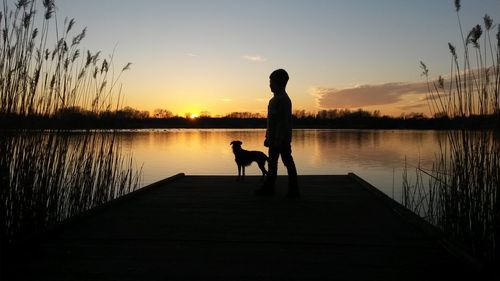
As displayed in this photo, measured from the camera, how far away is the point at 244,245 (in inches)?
123

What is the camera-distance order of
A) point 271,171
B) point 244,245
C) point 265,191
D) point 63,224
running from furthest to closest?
1. point 265,191
2. point 271,171
3. point 63,224
4. point 244,245

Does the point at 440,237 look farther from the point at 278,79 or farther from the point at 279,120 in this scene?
the point at 278,79

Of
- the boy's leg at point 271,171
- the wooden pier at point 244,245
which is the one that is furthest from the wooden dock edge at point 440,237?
the boy's leg at point 271,171

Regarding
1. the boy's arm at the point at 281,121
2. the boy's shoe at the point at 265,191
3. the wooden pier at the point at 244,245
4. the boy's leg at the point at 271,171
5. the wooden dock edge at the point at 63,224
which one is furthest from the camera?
the boy's shoe at the point at 265,191

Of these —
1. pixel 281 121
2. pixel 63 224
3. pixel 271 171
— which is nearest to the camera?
pixel 63 224

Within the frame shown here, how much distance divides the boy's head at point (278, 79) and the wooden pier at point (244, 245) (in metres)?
1.39

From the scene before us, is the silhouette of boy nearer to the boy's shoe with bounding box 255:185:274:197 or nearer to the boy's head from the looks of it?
the boy's head

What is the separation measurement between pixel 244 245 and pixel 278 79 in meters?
2.36

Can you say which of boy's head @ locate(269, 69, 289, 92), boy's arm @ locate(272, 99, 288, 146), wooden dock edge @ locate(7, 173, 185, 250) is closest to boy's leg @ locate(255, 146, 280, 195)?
boy's arm @ locate(272, 99, 288, 146)

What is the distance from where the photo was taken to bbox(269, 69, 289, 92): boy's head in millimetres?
4887

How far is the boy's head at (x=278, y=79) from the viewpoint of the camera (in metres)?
4.89

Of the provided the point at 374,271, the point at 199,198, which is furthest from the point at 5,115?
the point at 374,271

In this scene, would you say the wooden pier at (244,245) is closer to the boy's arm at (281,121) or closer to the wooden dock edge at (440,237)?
the wooden dock edge at (440,237)

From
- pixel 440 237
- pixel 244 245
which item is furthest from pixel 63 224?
pixel 440 237
